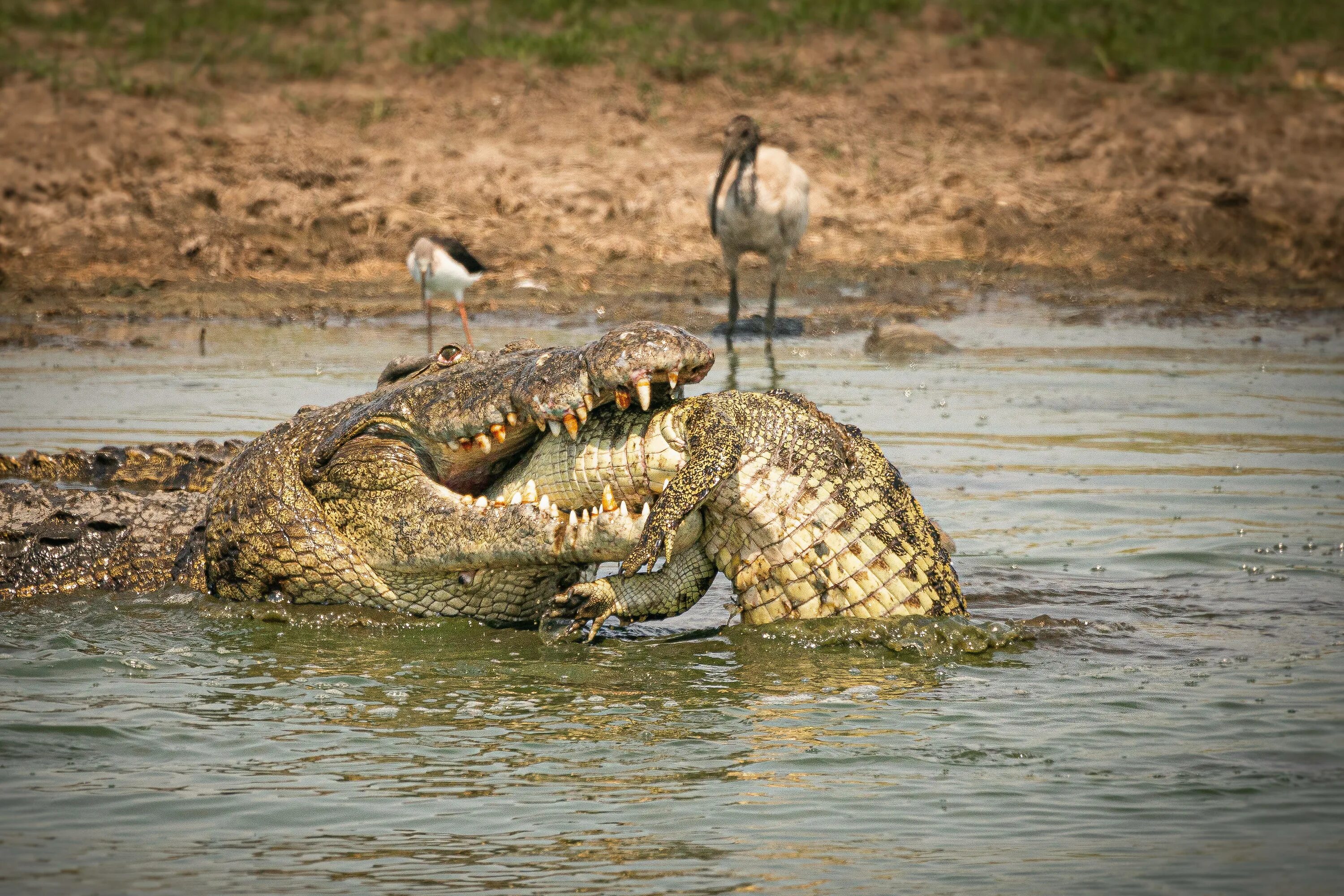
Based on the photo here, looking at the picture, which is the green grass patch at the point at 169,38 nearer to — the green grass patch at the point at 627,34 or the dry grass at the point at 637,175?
the green grass patch at the point at 627,34

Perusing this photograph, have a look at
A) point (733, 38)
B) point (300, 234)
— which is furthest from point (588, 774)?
point (733, 38)

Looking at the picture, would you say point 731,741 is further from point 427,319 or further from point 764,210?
point 764,210

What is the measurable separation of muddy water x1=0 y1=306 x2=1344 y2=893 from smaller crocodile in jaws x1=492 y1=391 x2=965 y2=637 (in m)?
0.20

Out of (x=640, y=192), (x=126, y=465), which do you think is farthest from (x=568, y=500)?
(x=640, y=192)

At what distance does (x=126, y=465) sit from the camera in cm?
659

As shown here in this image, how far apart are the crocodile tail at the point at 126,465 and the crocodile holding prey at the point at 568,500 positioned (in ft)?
4.05

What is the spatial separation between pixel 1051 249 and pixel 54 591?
12.3m

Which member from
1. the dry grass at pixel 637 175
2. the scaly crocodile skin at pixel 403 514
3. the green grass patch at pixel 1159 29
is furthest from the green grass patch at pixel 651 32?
the scaly crocodile skin at pixel 403 514

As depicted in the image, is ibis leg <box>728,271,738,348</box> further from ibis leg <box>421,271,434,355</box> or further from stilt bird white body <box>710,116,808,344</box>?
ibis leg <box>421,271,434,355</box>

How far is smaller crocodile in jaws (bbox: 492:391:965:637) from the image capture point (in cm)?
427

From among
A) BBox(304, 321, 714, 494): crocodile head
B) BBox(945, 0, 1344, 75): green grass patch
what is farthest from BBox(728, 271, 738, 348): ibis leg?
BBox(304, 321, 714, 494): crocodile head

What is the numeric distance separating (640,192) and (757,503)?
472 inches

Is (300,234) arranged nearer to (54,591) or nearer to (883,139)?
(883,139)

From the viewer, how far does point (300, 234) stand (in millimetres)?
15305
